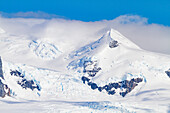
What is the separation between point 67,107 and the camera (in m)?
191

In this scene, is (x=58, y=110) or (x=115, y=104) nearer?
(x=58, y=110)

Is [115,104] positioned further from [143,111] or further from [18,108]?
[18,108]

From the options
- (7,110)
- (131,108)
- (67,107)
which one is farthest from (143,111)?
(7,110)

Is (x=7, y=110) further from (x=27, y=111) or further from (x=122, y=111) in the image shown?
(x=122, y=111)

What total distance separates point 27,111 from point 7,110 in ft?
29.2

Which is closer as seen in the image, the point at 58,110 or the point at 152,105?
the point at 58,110

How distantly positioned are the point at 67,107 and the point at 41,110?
1497cm

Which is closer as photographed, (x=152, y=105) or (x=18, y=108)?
(x=18, y=108)

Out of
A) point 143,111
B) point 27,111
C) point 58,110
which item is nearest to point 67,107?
point 58,110

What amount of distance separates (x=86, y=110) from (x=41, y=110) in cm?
1921

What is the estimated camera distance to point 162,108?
195875 mm

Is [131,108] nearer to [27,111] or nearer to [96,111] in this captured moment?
[96,111]

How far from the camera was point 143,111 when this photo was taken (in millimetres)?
189625

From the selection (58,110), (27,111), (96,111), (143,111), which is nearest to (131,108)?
(143,111)
